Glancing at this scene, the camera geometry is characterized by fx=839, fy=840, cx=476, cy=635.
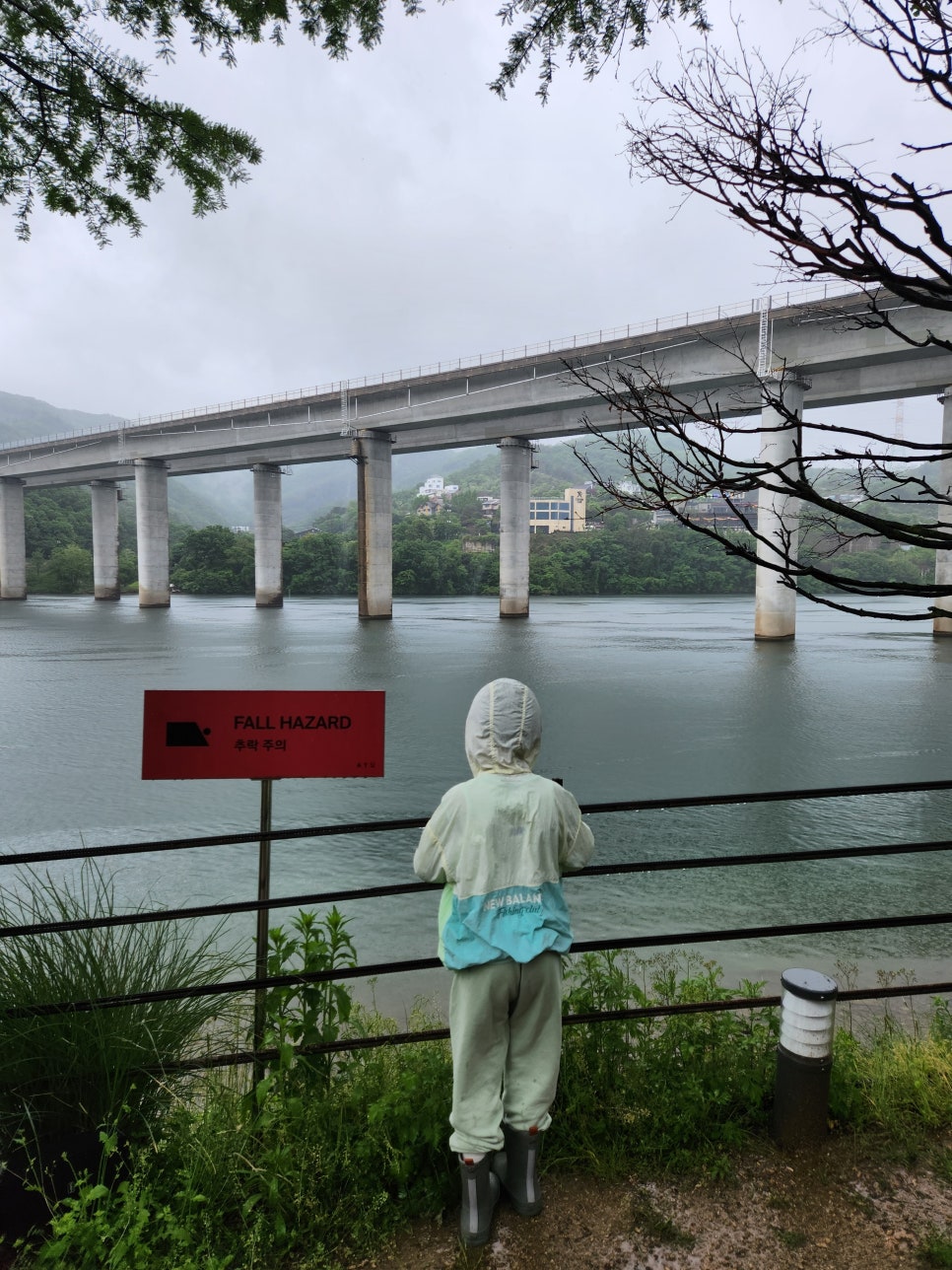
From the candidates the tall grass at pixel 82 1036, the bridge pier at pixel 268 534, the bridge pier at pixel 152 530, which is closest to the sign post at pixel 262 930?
the tall grass at pixel 82 1036

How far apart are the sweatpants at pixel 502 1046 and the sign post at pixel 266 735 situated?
2.59ft

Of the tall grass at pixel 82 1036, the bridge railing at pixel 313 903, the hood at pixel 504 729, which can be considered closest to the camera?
the hood at pixel 504 729

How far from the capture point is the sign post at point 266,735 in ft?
9.12

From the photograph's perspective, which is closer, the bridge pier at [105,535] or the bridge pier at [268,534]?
the bridge pier at [268,534]

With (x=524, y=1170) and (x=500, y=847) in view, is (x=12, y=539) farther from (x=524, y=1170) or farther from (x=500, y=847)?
(x=524, y=1170)

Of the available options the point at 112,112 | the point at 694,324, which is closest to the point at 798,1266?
the point at 112,112

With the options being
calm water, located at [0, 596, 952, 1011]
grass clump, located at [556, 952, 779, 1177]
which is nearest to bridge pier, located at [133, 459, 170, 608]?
calm water, located at [0, 596, 952, 1011]

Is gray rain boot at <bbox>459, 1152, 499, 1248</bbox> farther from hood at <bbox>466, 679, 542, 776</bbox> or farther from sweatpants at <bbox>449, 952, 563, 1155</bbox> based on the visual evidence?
hood at <bbox>466, 679, 542, 776</bbox>

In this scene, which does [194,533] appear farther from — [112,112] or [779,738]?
[112,112]

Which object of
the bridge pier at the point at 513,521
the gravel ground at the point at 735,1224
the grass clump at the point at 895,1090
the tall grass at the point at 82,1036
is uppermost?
the bridge pier at the point at 513,521

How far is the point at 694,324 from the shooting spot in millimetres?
30984

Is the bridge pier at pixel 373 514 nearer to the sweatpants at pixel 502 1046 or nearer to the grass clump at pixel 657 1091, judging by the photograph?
the grass clump at pixel 657 1091

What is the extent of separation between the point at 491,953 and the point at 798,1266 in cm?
117

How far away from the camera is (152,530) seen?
57.4 metres
